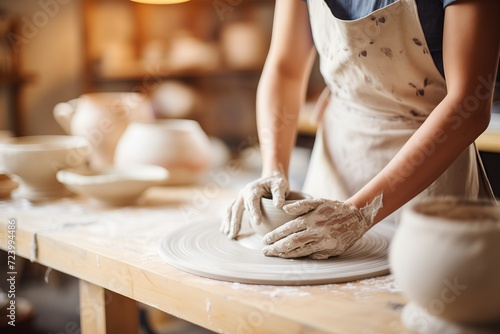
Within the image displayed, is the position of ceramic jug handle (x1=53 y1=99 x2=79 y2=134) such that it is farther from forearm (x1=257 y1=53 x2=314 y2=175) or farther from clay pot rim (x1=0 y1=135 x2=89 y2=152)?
forearm (x1=257 y1=53 x2=314 y2=175)

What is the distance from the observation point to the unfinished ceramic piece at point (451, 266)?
691 mm

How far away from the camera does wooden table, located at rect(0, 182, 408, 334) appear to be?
83 centimetres

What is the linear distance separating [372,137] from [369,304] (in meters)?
0.59

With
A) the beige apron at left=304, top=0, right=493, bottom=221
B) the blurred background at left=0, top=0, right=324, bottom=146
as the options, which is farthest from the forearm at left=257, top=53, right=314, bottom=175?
the blurred background at left=0, top=0, right=324, bottom=146

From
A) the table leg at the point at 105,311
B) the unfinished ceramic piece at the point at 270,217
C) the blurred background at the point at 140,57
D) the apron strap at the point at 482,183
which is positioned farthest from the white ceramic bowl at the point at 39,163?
the blurred background at the point at 140,57

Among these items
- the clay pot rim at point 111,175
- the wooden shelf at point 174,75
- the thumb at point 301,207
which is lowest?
the wooden shelf at point 174,75

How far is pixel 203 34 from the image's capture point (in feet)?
13.0

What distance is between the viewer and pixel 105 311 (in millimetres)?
1218

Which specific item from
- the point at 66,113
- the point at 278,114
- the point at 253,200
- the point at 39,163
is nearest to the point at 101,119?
the point at 66,113

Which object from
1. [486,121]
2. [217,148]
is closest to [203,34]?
[217,148]

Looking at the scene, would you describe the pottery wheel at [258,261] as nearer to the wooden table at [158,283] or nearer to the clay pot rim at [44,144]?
the wooden table at [158,283]

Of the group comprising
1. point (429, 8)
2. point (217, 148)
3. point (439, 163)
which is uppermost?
point (429, 8)

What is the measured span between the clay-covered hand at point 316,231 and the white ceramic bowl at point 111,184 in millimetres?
629

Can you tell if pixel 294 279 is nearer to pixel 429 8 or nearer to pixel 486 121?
pixel 486 121
